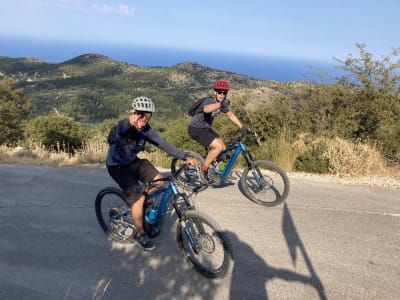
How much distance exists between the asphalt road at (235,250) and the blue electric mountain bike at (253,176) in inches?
8.9

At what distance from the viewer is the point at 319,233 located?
470 centimetres

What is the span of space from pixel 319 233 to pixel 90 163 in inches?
249

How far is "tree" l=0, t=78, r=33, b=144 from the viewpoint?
35.0 meters

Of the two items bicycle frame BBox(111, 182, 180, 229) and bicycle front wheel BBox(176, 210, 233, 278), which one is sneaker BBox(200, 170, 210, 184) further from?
bicycle front wheel BBox(176, 210, 233, 278)

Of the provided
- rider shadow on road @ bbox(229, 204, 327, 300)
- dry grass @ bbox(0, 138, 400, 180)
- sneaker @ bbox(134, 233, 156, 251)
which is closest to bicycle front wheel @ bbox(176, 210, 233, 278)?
rider shadow on road @ bbox(229, 204, 327, 300)

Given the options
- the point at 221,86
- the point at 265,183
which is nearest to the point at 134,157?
the point at 221,86

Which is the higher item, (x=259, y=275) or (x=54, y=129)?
(x=259, y=275)

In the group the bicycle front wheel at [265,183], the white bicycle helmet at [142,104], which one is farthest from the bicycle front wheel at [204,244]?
the bicycle front wheel at [265,183]

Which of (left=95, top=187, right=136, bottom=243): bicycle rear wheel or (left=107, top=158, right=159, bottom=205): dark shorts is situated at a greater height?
(left=107, top=158, right=159, bottom=205): dark shorts

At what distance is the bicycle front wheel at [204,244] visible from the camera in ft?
11.6

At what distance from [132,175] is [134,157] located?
9.4 inches

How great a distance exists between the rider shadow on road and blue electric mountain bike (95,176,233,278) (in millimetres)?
247

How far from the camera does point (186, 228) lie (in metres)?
3.79

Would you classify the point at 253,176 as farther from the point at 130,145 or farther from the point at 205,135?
the point at 130,145
